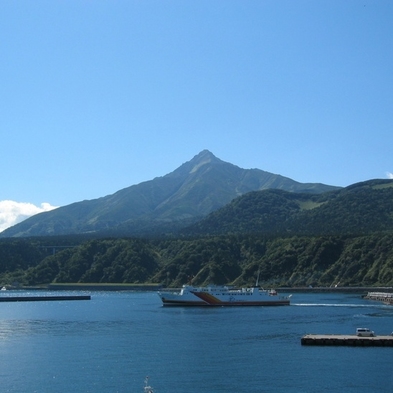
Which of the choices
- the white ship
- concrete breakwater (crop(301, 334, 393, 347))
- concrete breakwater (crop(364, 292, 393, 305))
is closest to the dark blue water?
concrete breakwater (crop(301, 334, 393, 347))

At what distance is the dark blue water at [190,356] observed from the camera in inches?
1964

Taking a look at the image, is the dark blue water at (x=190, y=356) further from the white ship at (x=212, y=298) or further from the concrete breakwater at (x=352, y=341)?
the white ship at (x=212, y=298)

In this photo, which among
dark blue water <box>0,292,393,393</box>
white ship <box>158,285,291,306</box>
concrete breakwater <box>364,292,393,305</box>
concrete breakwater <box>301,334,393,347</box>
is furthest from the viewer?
concrete breakwater <box>364,292,393,305</box>

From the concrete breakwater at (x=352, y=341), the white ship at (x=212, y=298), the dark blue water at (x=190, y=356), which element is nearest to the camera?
the dark blue water at (x=190, y=356)

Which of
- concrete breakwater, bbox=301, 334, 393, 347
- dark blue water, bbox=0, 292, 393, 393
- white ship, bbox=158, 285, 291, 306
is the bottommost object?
dark blue water, bbox=0, 292, 393, 393

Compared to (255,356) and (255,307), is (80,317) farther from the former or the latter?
(255,356)

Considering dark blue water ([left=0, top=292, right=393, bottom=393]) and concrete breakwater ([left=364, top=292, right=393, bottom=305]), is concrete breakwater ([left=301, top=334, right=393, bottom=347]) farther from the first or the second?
concrete breakwater ([left=364, top=292, right=393, bottom=305])

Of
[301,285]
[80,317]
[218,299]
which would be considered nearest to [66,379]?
[80,317]

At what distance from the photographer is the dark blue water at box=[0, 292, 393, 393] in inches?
1964

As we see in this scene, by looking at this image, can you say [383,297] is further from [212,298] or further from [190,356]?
[190,356]

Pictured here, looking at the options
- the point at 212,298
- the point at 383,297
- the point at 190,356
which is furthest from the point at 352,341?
the point at 383,297

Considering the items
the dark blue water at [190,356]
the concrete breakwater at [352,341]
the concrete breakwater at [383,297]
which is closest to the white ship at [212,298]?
the concrete breakwater at [383,297]

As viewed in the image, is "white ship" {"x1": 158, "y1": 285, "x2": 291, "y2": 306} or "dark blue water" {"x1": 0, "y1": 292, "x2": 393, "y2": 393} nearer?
"dark blue water" {"x1": 0, "y1": 292, "x2": 393, "y2": 393}

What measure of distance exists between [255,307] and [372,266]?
231 ft
